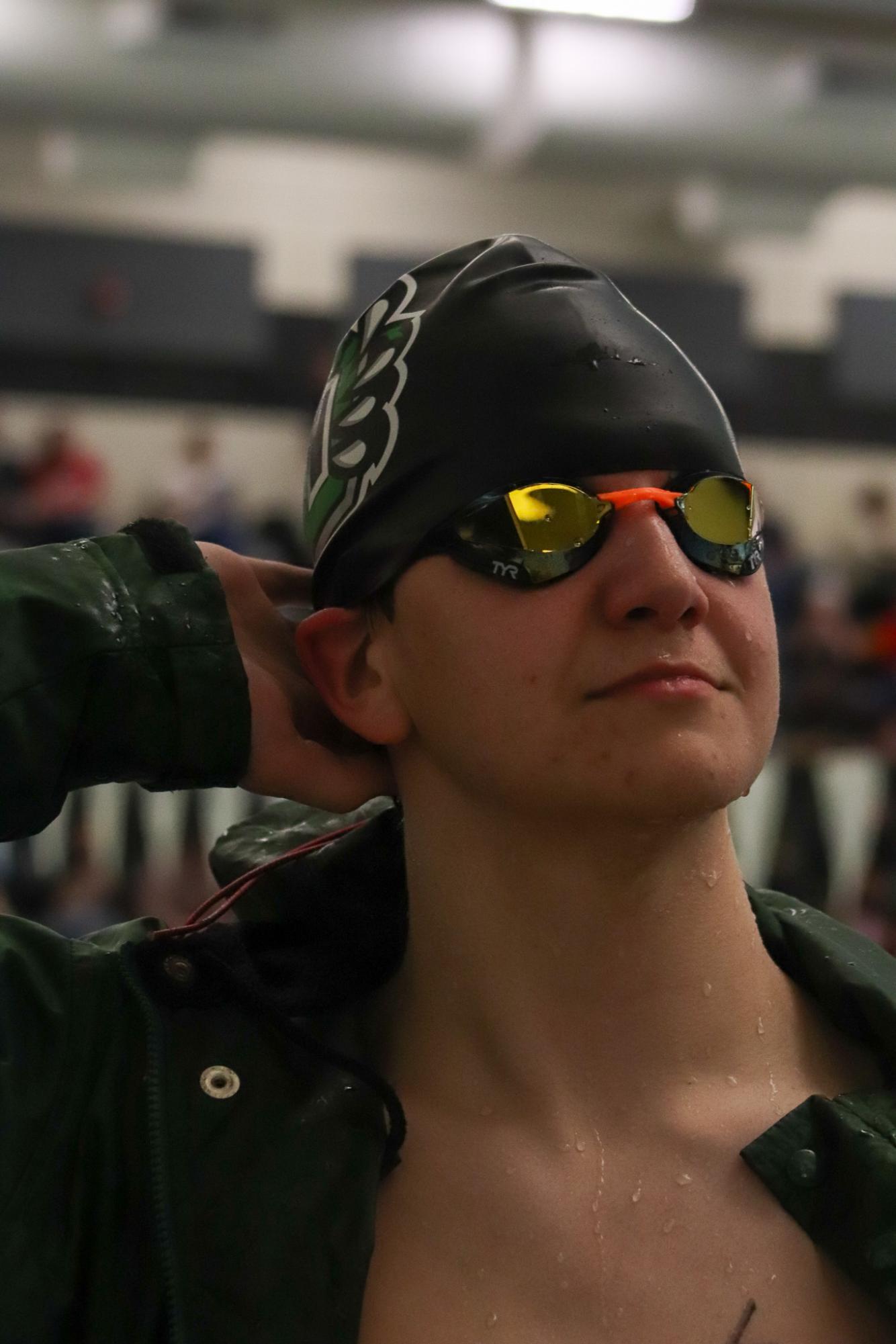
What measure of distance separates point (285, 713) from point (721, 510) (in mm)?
466

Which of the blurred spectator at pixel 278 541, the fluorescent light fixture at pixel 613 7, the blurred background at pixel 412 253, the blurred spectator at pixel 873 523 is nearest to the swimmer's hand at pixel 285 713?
the blurred background at pixel 412 253

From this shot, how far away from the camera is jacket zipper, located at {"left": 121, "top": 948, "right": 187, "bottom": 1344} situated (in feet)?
4.44

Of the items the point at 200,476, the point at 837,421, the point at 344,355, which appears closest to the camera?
the point at 344,355

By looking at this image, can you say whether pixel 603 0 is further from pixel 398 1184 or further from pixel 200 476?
pixel 398 1184

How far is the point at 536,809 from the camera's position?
146cm

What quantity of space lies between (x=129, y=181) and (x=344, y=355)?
767cm

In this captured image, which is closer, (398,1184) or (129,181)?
(398,1184)

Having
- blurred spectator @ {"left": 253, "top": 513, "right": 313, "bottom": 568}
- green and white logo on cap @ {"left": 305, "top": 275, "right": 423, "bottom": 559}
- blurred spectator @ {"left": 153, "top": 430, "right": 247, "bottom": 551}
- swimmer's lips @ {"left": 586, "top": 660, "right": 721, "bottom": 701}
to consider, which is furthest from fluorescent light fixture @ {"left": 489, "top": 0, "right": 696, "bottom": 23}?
swimmer's lips @ {"left": 586, "top": 660, "right": 721, "bottom": 701}

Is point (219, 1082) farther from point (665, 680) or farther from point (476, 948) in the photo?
point (665, 680)

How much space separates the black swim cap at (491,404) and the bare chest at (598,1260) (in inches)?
22.6

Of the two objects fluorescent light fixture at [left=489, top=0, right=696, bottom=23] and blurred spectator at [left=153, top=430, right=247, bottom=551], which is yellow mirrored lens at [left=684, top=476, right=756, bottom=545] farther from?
blurred spectator at [left=153, top=430, right=247, bottom=551]

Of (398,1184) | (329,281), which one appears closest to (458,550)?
(398,1184)

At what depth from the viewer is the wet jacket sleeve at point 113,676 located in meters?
1.49

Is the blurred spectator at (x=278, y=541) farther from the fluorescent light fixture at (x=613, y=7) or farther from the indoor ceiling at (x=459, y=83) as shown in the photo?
the fluorescent light fixture at (x=613, y=7)
